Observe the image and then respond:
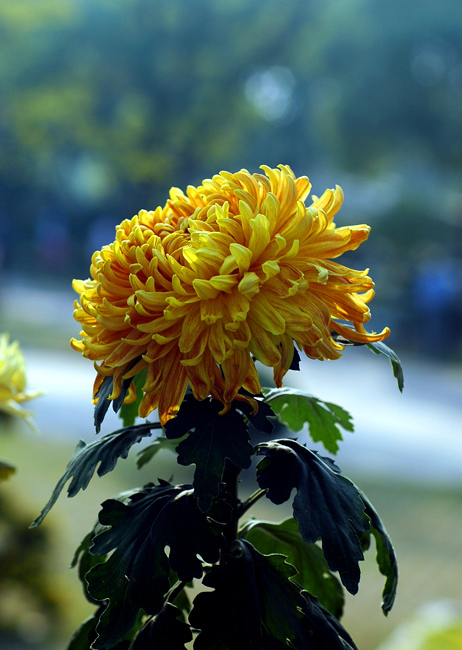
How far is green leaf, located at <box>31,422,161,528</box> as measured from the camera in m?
0.82

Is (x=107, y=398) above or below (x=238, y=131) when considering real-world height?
below

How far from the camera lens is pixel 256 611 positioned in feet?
2.61

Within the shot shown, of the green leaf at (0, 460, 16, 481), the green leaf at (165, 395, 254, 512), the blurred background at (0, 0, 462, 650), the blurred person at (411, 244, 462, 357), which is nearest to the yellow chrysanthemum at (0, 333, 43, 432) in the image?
the green leaf at (0, 460, 16, 481)

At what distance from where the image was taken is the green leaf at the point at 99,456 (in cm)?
82

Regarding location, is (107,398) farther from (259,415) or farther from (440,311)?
(440,311)

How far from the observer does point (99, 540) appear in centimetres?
82

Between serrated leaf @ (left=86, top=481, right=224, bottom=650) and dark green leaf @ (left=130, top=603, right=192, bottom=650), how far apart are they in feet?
0.30

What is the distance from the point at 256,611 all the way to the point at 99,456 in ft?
0.81

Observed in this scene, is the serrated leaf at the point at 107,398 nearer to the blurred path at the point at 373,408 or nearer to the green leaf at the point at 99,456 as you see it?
the green leaf at the point at 99,456

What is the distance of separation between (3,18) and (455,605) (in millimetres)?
16252

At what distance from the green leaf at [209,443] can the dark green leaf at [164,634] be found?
0.21m

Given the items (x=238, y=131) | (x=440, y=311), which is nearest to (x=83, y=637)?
(x=440, y=311)

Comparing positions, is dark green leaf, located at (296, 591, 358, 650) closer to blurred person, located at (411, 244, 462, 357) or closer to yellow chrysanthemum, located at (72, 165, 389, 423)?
yellow chrysanthemum, located at (72, 165, 389, 423)

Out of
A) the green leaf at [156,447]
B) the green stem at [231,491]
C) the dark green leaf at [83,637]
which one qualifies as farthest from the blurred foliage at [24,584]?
the green stem at [231,491]
